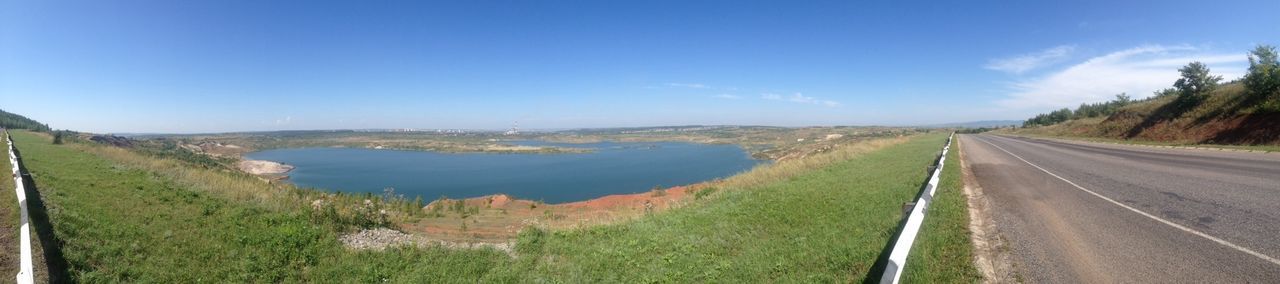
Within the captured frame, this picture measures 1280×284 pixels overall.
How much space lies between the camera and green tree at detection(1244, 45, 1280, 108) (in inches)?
838

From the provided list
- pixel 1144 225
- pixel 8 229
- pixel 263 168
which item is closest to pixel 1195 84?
pixel 1144 225

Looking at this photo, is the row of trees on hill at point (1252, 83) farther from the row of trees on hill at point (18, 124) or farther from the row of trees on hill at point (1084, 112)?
the row of trees on hill at point (18, 124)

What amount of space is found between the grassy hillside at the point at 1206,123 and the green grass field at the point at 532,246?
77.3ft

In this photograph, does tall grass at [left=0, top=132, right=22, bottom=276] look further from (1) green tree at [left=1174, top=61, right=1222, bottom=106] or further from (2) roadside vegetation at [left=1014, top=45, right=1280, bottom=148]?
(1) green tree at [left=1174, top=61, right=1222, bottom=106]

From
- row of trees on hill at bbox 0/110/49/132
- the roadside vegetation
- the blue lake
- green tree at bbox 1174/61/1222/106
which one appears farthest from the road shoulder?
row of trees on hill at bbox 0/110/49/132

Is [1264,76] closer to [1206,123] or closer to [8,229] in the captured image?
[1206,123]

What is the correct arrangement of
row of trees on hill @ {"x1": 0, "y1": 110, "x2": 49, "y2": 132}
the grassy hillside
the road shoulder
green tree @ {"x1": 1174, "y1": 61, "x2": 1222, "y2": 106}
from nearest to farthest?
the road shoulder → the grassy hillside → green tree @ {"x1": 1174, "y1": 61, "x2": 1222, "y2": 106} → row of trees on hill @ {"x1": 0, "y1": 110, "x2": 49, "y2": 132}

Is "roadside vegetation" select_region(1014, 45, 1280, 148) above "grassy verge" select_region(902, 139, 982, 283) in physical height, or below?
above

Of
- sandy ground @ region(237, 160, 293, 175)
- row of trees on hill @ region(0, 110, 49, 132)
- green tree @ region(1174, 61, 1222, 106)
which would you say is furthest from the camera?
sandy ground @ region(237, 160, 293, 175)

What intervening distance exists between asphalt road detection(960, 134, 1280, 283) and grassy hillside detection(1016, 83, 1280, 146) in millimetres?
14363

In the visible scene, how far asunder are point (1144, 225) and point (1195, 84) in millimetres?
38308

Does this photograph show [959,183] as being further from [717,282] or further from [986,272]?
[717,282]

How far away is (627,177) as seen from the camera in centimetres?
6294

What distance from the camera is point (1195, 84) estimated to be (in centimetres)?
2934
